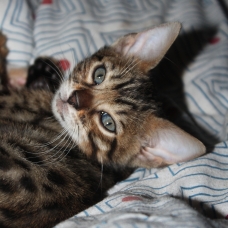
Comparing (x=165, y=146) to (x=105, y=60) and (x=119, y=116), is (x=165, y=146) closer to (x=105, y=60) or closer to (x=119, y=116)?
(x=119, y=116)

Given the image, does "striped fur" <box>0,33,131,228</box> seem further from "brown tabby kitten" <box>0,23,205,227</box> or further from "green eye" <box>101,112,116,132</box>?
"green eye" <box>101,112,116,132</box>

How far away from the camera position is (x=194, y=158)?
6.63ft

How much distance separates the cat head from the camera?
6.60ft

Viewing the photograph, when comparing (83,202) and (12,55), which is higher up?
(12,55)

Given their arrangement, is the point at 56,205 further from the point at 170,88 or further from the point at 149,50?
the point at 170,88

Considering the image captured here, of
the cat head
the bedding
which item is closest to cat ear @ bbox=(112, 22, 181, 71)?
the cat head

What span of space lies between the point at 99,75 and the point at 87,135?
37cm

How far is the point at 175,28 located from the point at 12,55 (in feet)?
4.08

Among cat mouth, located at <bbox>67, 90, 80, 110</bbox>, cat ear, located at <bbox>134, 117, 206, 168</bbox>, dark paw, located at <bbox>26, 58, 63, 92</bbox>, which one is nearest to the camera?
cat ear, located at <bbox>134, 117, 206, 168</bbox>

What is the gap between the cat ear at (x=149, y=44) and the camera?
7.18 feet

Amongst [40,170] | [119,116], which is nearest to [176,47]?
[119,116]

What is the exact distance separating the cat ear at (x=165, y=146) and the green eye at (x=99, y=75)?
37 cm

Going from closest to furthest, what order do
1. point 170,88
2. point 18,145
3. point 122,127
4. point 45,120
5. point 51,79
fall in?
point 18,145
point 122,127
point 45,120
point 51,79
point 170,88

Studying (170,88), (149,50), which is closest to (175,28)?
(149,50)
